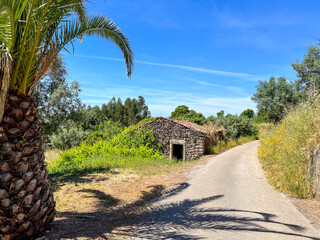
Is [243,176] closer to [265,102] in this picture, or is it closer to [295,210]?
[295,210]

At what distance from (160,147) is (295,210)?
13.7 meters

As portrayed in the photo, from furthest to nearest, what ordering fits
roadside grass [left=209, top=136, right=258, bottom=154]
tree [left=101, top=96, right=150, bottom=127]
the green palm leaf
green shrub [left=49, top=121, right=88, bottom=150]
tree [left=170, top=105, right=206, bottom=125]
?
tree [left=101, top=96, right=150, bottom=127], tree [left=170, top=105, right=206, bottom=125], green shrub [left=49, top=121, right=88, bottom=150], roadside grass [left=209, top=136, right=258, bottom=154], the green palm leaf

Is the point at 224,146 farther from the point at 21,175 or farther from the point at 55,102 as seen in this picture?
the point at 21,175

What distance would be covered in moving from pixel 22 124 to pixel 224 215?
5.06 meters

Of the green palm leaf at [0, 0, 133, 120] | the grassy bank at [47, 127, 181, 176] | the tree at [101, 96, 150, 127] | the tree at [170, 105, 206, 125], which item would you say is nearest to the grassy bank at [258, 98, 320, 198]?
the grassy bank at [47, 127, 181, 176]

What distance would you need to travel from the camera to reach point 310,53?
2086cm

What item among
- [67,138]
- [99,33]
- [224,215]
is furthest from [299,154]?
[67,138]

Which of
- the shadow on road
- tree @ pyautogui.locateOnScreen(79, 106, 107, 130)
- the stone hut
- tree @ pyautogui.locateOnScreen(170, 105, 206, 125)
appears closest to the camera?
the shadow on road

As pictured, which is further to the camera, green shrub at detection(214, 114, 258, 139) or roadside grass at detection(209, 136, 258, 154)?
Answer: green shrub at detection(214, 114, 258, 139)

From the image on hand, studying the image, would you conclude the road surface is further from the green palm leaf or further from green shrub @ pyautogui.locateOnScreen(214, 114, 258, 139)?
green shrub @ pyautogui.locateOnScreen(214, 114, 258, 139)

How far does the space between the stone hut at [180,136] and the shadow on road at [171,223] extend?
482 inches

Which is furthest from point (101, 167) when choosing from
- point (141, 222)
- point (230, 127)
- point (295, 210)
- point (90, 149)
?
point (230, 127)

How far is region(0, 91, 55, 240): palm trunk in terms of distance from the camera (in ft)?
12.6

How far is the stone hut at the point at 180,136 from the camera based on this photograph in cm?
1806
